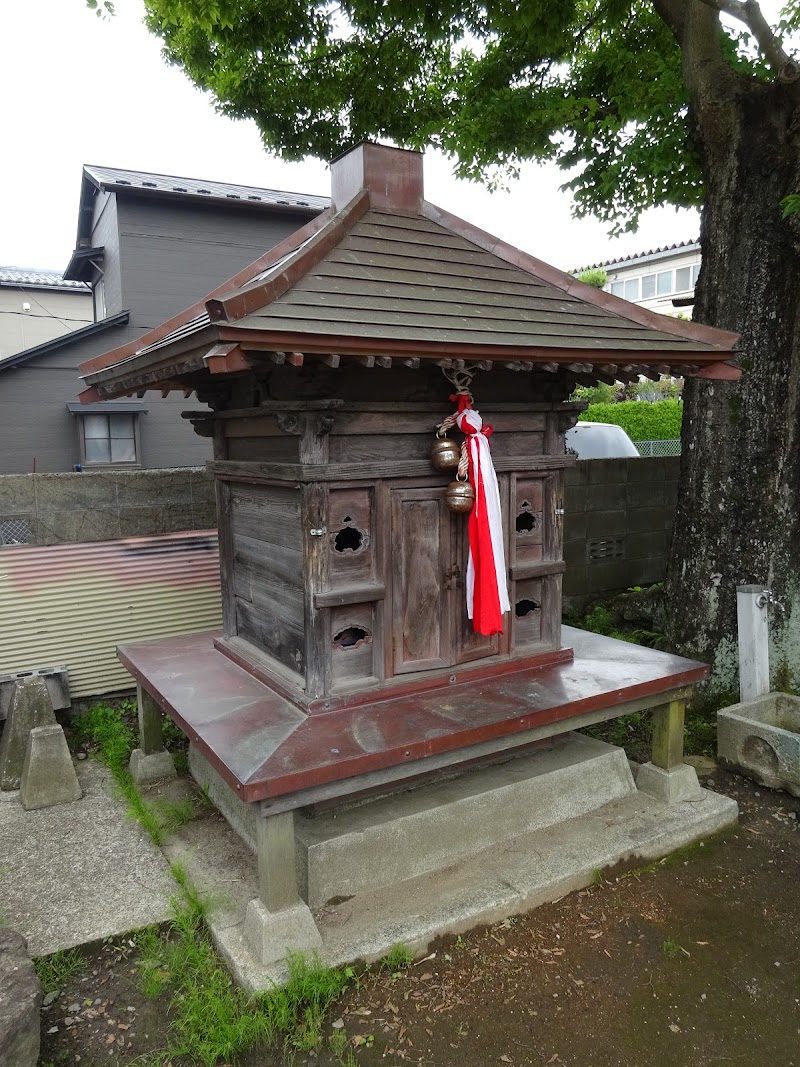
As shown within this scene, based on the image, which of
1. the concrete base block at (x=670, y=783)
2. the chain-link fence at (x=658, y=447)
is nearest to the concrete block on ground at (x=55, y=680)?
the concrete base block at (x=670, y=783)

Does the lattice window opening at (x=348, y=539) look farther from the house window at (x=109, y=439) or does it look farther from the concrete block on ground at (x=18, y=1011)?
the house window at (x=109, y=439)

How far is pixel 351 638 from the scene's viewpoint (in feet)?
14.9

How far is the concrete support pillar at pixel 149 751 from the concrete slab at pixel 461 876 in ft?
2.55

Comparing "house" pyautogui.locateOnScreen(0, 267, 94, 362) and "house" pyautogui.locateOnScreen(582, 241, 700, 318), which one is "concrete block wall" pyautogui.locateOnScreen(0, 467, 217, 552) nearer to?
"house" pyautogui.locateOnScreen(0, 267, 94, 362)

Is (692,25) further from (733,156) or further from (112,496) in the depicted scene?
(112,496)

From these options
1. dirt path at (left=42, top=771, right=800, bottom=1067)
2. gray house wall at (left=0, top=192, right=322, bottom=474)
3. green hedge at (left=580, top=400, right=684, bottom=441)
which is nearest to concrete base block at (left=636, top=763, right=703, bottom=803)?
dirt path at (left=42, top=771, right=800, bottom=1067)

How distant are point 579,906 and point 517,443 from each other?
2868 mm

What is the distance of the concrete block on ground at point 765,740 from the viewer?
5.39 metres

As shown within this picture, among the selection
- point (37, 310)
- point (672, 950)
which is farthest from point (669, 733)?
point (37, 310)

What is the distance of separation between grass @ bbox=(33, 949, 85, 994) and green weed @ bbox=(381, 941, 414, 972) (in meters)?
1.60

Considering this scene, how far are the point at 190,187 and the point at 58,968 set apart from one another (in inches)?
570

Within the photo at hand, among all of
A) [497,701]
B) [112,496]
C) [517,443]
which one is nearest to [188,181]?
[112,496]

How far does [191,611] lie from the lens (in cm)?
700

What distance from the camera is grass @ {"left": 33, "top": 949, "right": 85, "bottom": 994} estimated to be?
147 inches
